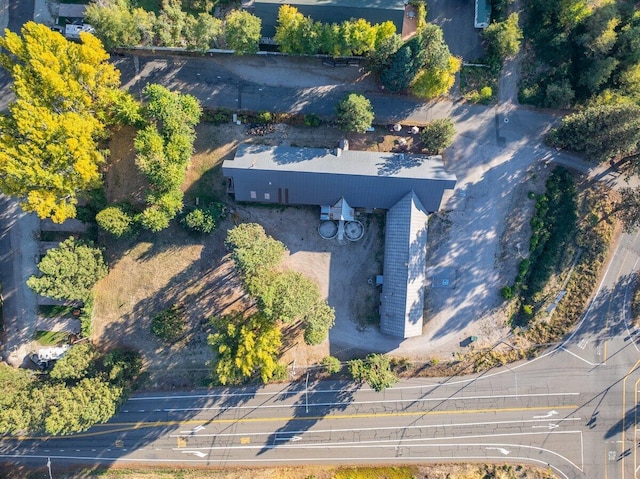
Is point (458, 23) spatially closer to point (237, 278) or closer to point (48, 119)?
point (237, 278)

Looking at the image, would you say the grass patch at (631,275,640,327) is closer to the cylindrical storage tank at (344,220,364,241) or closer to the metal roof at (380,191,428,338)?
the metal roof at (380,191,428,338)

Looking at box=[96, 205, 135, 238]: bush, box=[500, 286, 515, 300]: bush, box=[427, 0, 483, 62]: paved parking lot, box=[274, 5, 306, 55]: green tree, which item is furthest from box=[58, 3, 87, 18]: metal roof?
box=[500, 286, 515, 300]: bush

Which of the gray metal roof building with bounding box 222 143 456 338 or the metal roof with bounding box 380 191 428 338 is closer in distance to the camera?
the gray metal roof building with bounding box 222 143 456 338

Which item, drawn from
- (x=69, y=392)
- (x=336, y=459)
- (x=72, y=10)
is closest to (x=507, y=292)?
(x=336, y=459)

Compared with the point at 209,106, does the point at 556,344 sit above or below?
below

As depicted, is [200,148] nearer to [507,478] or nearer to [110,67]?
[110,67]

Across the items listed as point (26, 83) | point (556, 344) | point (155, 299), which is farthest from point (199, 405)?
point (556, 344)

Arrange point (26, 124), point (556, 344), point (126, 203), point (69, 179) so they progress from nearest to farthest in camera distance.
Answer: point (26, 124) < point (69, 179) < point (126, 203) < point (556, 344)
